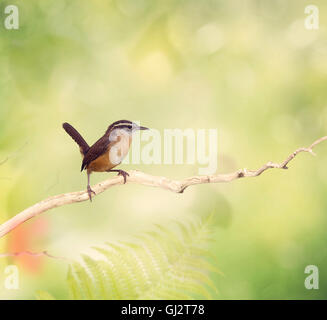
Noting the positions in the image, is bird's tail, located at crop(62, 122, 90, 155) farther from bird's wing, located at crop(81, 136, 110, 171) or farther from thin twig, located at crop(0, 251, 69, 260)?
thin twig, located at crop(0, 251, 69, 260)

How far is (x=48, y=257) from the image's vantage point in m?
2.31

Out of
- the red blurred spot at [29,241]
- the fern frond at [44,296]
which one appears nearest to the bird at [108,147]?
the red blurred spot at [29,241]

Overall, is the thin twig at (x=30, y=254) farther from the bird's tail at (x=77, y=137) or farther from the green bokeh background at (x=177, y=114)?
the bird's tail at (x=77, y=137)

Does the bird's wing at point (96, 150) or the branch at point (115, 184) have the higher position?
the bird's wing at point (96, 150)

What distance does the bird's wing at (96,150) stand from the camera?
2.29 meters

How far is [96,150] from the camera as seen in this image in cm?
231

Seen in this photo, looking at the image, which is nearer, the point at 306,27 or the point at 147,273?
the point at 147,273

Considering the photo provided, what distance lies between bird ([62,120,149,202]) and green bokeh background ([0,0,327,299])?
4cm

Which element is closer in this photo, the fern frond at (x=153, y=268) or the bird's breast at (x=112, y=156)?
the fern frond at (x=153, y=268)

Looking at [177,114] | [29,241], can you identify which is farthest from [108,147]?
[29,241]

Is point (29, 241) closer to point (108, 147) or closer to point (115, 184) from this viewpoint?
point (115, 184)
